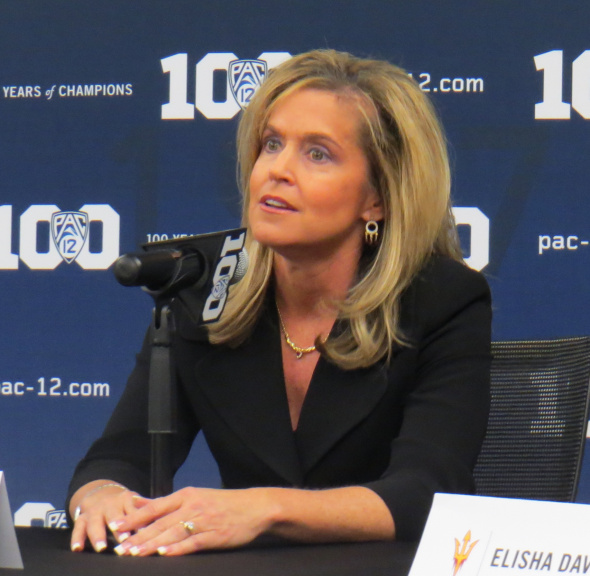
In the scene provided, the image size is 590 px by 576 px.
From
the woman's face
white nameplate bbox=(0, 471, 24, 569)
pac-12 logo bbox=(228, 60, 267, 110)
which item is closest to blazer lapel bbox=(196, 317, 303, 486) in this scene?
the woman's face

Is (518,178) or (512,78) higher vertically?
(512,78)

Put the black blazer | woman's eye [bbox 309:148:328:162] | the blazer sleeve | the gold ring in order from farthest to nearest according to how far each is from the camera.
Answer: woman's eye [bbox 309:148:328:162] → the black blazer → the blazer sleeve → the gold ring

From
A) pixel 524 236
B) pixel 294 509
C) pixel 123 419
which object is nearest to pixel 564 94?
pixel 524 236

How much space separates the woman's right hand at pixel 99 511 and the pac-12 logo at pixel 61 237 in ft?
4.65

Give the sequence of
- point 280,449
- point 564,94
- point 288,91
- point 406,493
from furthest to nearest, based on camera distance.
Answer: point 564,94 < point 288,91 < point 280,449 < point 406,493

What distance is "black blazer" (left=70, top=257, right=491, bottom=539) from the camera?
4.81 feet

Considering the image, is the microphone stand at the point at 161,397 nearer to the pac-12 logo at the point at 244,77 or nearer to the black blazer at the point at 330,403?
the black blazer at the point at 330,403

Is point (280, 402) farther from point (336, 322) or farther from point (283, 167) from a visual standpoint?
point (283, 167)

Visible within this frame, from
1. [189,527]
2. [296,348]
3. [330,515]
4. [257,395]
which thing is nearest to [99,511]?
[189,527]

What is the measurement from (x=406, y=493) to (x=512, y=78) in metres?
1.48

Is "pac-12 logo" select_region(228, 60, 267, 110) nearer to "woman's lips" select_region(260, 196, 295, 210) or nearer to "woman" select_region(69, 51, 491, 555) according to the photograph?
"woman" select_region(69, 51, 491, 555)

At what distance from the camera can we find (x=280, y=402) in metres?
1.56

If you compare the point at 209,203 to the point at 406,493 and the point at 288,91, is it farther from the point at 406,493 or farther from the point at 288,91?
the point at 406,493

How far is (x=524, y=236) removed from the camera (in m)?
2.44
